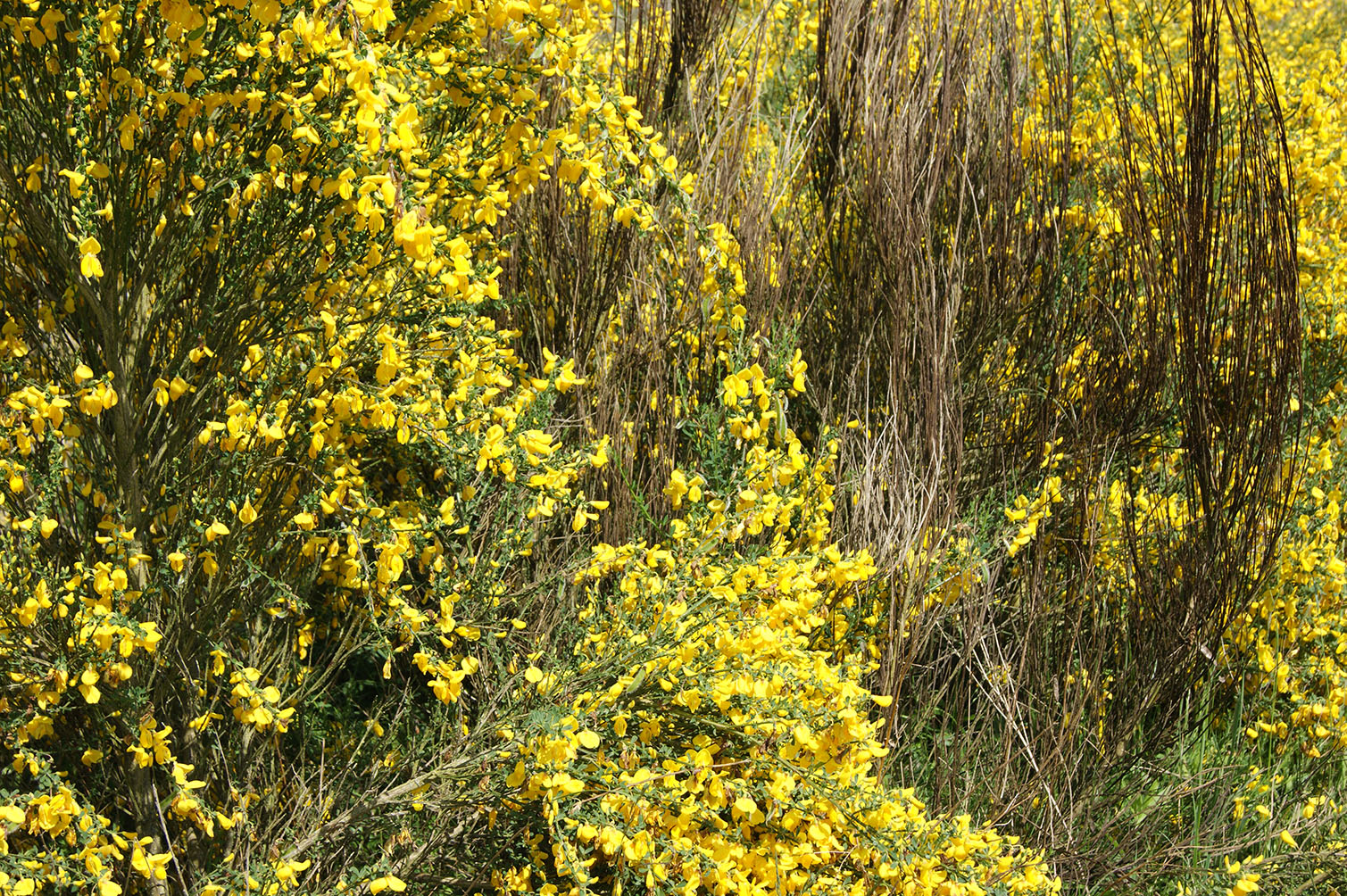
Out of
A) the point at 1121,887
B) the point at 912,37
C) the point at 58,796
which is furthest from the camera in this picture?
the point at 912,37

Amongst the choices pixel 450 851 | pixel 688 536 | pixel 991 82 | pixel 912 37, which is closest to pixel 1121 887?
pixel 688 536

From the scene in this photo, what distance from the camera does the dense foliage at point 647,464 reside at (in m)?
1.76

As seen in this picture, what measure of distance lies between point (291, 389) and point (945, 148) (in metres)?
1.80

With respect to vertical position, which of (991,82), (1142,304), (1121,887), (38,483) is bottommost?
(1121,887)

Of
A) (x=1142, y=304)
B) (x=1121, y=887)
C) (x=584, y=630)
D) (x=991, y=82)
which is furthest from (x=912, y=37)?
(x=1121, y=887)

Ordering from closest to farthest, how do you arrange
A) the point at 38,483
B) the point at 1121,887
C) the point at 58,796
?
the point at 58,796 → the point at 38,483 → the point at 1121,887

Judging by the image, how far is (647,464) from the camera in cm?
276

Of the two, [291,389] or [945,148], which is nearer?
[291,389]

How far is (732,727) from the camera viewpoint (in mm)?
2068

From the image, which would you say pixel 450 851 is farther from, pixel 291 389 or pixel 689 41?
pixel 689 41

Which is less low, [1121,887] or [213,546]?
[213,546]

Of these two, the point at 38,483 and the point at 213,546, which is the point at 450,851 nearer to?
the point at 213,546

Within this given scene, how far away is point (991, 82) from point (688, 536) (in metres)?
1.67

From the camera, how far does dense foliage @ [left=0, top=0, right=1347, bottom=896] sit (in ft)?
5.79
